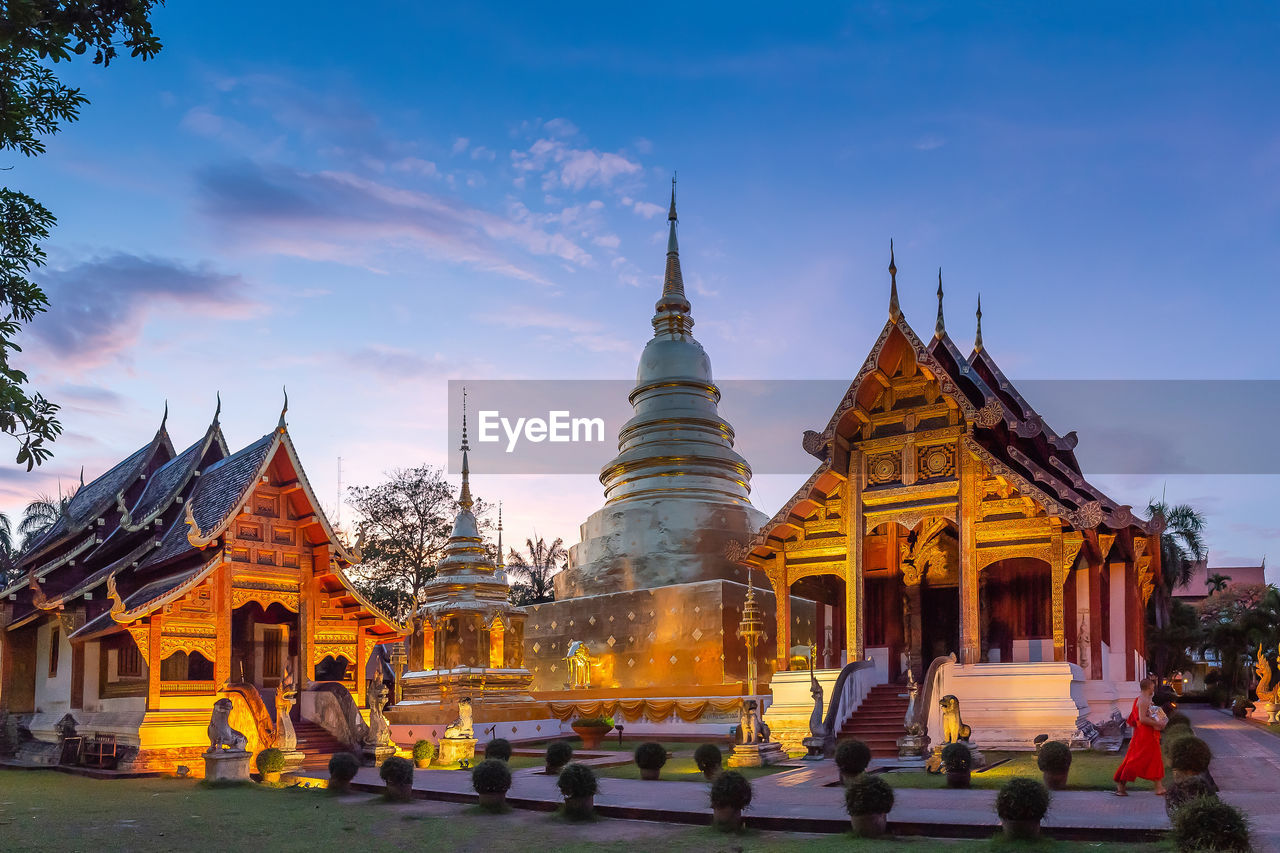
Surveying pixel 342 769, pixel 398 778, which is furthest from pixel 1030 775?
pixel 342 769

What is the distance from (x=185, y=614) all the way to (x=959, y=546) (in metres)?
13.9

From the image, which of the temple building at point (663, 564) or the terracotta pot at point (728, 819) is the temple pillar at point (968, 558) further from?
the temple building at point (663, 564)

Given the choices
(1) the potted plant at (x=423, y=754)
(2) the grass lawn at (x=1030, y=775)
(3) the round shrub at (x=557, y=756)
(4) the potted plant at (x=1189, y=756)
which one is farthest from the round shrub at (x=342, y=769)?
(4) the potted plant at (x=1189, y=756)

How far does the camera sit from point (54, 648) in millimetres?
24094

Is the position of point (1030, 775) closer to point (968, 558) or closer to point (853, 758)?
point (853, 758)

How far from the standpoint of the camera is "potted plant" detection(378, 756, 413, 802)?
1470 cm

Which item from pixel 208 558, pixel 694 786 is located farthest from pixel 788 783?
pixel 208 558

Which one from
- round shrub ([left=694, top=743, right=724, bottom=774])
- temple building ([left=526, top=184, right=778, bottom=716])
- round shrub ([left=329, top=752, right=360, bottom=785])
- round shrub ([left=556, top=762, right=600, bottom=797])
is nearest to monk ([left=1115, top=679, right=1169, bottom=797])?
round shrub ([left=694, top=743, right=724, bottom=774])

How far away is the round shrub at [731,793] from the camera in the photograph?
11.4 m

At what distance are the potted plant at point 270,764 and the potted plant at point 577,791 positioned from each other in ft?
22.6

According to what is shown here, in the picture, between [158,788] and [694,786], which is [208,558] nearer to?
[158,788]

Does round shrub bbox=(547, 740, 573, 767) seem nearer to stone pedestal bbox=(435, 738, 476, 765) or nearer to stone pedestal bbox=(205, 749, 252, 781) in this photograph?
stone pedestal bbox=(435, 738, 476, 765)

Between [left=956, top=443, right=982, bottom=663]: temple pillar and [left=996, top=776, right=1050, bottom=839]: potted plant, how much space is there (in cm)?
1002

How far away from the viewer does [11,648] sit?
2489 centimetres
